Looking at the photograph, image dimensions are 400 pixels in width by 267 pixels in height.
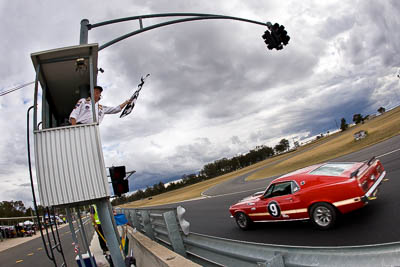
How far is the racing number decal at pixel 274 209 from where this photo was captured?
7.36m

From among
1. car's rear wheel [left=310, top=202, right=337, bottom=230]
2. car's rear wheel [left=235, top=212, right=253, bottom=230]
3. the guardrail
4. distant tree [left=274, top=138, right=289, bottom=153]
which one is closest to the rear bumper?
car's rear wheel [left=310, top=202, right=337, bottom=230]

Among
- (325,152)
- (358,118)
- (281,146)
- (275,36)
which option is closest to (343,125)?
(358,118)

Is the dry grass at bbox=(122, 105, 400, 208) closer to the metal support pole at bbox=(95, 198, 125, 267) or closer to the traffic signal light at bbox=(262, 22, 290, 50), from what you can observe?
the traffic signal light at bbox=(262, 22, 290, 50)

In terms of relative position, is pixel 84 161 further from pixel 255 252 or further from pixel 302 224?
pixel 302 224

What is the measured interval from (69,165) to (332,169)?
611 centimetres

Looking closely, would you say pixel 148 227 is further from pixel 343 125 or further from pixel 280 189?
pixel 343 125

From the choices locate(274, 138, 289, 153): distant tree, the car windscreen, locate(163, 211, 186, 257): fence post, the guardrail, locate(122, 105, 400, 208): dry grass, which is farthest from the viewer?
locate(274, 138, 289, 153): distant tree

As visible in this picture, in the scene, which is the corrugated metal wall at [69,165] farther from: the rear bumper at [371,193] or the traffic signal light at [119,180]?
the rear bumper at [371,193]

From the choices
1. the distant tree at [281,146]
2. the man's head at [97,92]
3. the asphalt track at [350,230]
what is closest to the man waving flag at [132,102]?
the man's head at [97,92]

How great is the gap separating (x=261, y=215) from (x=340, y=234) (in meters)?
2.42

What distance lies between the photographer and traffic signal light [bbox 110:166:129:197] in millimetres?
4909

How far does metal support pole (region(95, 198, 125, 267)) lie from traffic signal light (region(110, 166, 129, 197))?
0.95 metres

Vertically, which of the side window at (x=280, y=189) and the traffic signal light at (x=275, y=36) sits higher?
the traffic signal light at (x=275, y=36)

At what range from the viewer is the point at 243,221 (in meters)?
8.48
